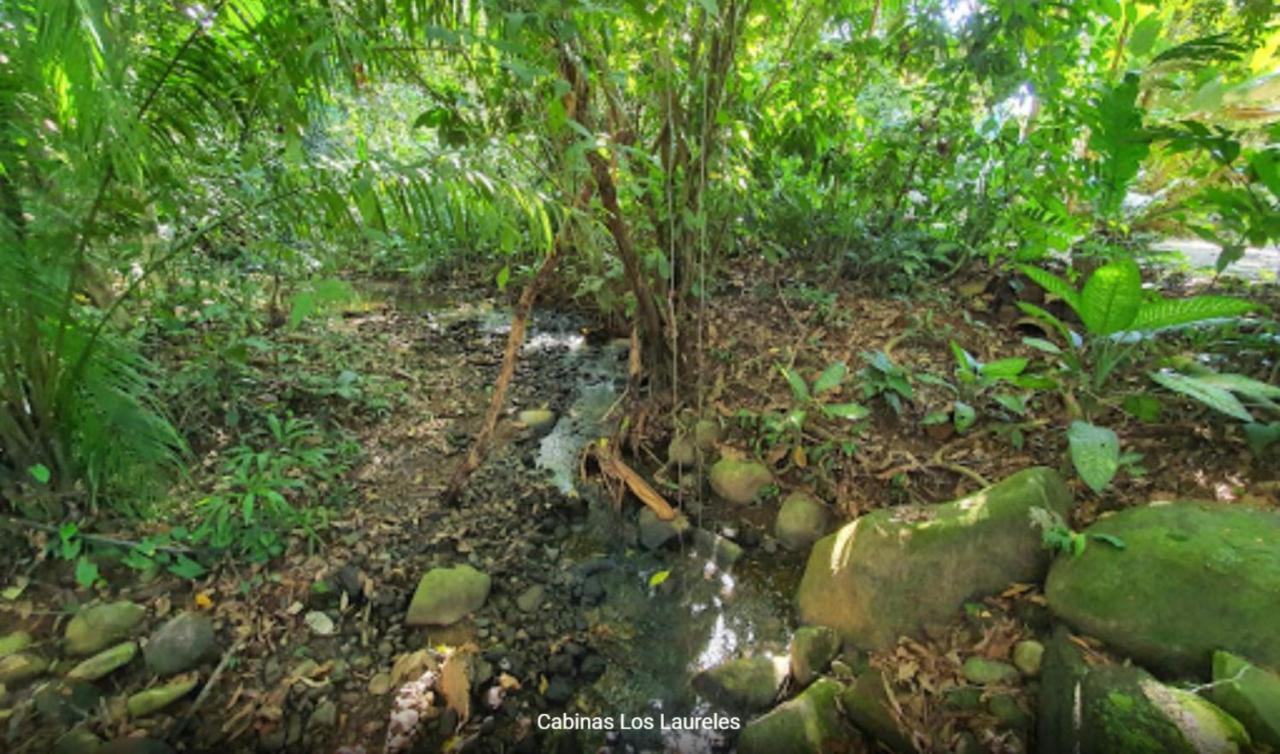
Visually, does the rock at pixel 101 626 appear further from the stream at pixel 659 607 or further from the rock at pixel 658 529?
the rock at pixel 658 529

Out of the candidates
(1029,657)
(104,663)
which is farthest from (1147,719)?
(104,663)

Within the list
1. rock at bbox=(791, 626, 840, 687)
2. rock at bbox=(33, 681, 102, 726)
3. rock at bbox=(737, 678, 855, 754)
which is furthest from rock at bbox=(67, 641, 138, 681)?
rock at bbox=(791, 626, 840, 687)

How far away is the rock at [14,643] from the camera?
1665 mm

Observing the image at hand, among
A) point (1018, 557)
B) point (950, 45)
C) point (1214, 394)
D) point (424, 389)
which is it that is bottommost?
point (424, 389)

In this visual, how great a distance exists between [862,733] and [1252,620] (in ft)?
3.36

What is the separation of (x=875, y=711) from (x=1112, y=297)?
1671mm

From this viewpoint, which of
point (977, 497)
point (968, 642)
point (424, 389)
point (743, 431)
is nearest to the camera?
point (968, 642)

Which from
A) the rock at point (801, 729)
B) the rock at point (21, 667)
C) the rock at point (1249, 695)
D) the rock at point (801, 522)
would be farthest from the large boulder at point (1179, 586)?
the rock at point (21, 667)

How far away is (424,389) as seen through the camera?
142 inches

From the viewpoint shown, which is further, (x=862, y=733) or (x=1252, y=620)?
(x=862, y=733)

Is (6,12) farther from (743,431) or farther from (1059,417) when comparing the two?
(1059,417)

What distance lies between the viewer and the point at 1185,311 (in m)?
2.01

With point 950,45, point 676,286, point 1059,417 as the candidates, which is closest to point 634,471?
point 676,286

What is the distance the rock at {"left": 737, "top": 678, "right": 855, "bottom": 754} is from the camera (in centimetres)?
165
